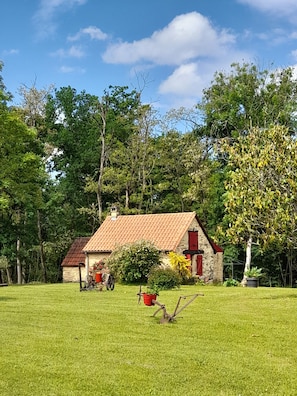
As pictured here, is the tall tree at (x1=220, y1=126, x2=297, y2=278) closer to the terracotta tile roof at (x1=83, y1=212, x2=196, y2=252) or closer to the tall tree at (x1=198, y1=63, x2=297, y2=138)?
the terracotta tile roof at (x1=83, y1=212, x2=196, y2=252)

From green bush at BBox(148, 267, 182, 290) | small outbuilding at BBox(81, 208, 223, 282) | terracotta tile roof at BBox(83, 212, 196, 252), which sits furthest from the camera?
small outbuilding at BBox(81, 208, 223, 282)

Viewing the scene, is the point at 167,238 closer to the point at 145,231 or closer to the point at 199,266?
the point at 145,231

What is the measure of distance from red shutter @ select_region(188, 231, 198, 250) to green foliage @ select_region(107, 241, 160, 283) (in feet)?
14.1

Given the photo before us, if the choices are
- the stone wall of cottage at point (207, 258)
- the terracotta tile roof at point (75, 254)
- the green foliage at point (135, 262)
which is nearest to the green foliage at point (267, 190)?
the green foliage at point (135, 262)

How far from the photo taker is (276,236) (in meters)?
18.6

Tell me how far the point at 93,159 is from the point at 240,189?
2771cm

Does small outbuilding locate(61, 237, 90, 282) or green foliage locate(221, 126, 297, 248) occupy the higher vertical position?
green foliage locate(221, 126, 297, 248)

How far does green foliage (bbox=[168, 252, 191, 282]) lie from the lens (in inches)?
1176

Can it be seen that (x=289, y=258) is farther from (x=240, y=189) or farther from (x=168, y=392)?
(x=168, y=392)

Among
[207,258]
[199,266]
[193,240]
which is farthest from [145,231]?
[207,258]

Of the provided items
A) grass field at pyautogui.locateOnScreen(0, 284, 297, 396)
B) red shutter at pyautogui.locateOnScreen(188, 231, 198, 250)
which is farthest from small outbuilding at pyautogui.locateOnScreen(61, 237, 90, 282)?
grass field at pyautogui.locateOnScreen(0, 284, 297, 396)

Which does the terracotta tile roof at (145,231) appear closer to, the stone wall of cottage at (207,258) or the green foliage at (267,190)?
the stone wall of cottage at (207,258)

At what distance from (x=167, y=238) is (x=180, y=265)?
3366 mm

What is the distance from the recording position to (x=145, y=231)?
113ft
